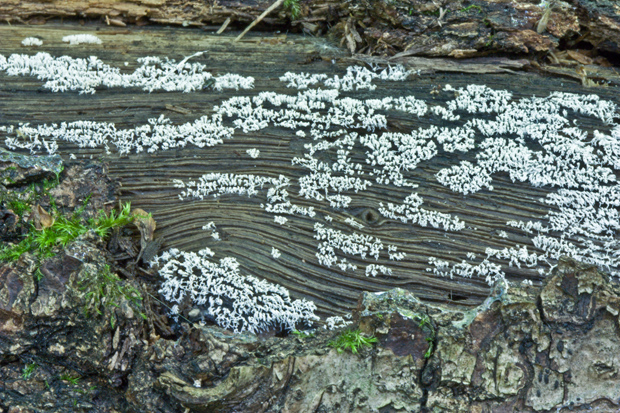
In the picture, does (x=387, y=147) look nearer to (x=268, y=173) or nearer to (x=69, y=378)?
(x=268, y=173)

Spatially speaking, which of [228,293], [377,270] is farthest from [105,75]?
[377,270]

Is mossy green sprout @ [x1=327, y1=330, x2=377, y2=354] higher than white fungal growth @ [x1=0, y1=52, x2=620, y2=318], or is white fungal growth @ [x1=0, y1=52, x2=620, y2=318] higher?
white fungal growth @ [x1=0, y1=52, x2=620, y2=318]

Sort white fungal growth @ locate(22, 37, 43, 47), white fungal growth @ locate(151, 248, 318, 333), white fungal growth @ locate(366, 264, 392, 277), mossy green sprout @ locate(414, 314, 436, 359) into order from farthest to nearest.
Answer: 1. white fungal growth @ locate(22, 37, 43, 47)
2. white fungal growth @ locate(366, 264, 392, 277)
3. white fungal growth @ locate(151, 248, 318, 333)
4. mossy green sprout @ locate(414, 314, 436, 359)

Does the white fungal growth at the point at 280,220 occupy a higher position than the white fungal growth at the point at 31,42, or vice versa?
the white fungal growth at the point at 31,42

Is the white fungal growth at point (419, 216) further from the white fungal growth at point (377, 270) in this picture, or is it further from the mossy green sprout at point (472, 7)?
the mossy green sprout at point (472, 7)

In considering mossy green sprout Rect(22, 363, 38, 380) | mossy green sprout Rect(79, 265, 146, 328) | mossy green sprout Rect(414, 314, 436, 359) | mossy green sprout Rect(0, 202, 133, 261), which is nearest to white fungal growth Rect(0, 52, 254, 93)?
mossy green sprout Rect(0, 202, 133, 261)

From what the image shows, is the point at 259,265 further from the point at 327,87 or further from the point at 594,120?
the point at 594,120

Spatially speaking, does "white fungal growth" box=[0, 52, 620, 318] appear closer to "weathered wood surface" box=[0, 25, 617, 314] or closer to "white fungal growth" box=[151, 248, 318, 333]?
"weathered wood surface" box=[0, 25, 617, 314]

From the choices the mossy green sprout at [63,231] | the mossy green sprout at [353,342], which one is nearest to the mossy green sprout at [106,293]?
the mossy green sprout at [63,231]
